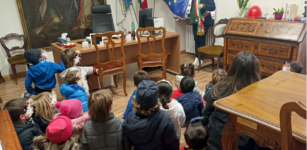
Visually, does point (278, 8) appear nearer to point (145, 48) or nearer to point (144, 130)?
point (145, 48)

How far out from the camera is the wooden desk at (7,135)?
0.98 m

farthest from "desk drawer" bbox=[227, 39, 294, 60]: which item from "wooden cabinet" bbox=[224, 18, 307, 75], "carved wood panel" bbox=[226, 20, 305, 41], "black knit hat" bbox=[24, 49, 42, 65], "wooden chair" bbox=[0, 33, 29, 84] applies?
"wooden chair" bbox=[0, 33, 29, 84]

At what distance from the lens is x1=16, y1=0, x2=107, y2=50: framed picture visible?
408cm

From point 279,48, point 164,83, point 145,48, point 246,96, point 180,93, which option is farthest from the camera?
point 145,48

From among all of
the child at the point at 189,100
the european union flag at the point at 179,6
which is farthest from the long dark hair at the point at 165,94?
the european union flag at the point at 179,6

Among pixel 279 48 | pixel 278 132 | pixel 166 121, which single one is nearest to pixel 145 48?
pixel 279 48

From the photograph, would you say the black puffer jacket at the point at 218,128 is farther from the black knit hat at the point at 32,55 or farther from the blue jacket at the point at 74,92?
the black knit hat at the point at 32,55

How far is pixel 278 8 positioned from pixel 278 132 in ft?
10.2

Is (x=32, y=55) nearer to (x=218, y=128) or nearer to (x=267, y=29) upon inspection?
(x=218, y=128)

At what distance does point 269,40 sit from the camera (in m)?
3.08

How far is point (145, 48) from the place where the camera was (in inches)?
146

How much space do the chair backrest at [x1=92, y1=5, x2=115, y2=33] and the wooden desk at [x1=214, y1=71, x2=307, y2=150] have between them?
10.2 feet

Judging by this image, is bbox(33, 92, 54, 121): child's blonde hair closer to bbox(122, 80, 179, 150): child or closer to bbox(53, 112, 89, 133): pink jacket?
bbox(53, 112, 89, 133): pink jacket

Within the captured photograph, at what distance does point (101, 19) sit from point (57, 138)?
2985 mm
